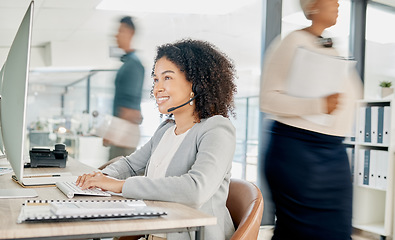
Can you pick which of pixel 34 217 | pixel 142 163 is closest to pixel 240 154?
pixel 142 163

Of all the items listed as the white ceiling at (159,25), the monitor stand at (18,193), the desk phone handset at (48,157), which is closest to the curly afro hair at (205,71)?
the monitor stand at (18,193)

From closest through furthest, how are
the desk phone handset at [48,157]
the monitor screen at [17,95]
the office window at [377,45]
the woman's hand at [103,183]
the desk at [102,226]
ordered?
the desk at [102,226], the monitor screen at [17,95], the woman's hand at [103,183], the desk phone handset at [48,157], the office window at [377,45]

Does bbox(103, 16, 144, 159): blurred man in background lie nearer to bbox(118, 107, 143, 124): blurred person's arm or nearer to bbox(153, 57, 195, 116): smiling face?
bbox(118, 107, 143, 124): blurred person's arm

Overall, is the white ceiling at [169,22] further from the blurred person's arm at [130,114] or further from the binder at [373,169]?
the binder at [373,169]

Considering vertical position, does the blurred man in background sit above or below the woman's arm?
above

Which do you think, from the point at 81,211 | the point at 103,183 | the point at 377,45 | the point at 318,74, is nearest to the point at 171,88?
the point at 103,183

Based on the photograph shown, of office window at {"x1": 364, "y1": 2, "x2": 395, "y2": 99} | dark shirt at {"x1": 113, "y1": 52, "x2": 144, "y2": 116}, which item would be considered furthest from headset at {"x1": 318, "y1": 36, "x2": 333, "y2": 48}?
office window at {"x1": 364, "y1": 2, "x2": 395, "y2": 99}

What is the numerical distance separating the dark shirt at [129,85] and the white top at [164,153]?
1269 millimetres

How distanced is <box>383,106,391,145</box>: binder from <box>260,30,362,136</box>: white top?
2.20 meters

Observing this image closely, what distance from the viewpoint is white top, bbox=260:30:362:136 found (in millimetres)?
1204

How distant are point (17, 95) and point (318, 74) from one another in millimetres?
815

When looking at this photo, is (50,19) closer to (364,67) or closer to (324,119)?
(364,67)

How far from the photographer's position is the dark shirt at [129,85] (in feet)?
9.45

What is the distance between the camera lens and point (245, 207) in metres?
1.36
